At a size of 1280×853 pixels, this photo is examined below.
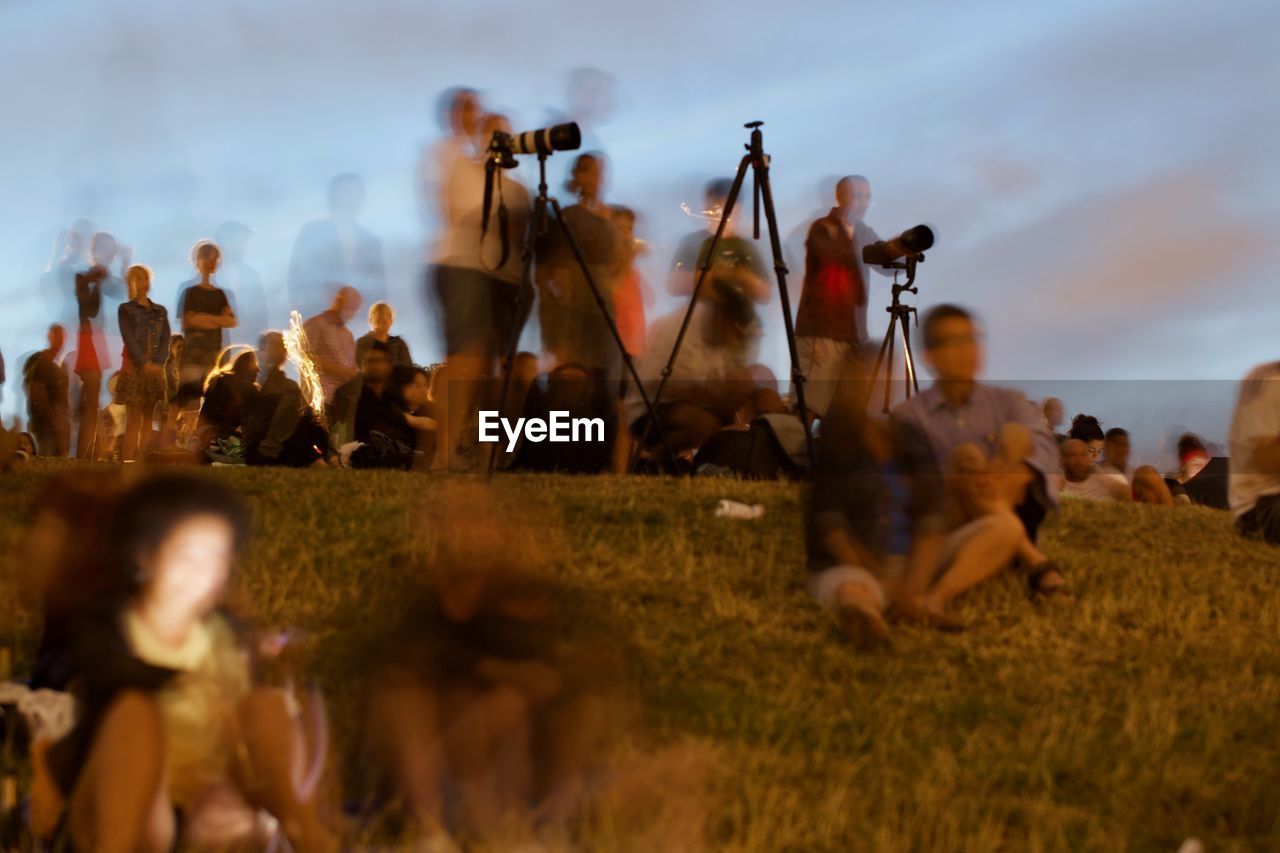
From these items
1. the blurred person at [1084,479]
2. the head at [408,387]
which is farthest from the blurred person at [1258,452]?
the head at [408,387]

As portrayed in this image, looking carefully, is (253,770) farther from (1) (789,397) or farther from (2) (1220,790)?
(1) (789,397)

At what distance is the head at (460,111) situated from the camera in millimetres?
8227

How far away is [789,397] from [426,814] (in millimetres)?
6014

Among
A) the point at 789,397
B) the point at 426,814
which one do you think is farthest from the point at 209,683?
the point at 789,397

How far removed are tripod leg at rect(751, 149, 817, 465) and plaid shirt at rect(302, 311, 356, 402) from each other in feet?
11.6

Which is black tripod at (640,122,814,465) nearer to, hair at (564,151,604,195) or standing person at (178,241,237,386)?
hair at (564,151,604,195)

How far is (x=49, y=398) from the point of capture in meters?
11.1

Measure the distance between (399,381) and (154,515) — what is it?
22.0 feet

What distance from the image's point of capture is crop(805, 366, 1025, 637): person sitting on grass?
19.2 feet

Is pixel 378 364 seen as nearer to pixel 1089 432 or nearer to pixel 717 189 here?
pixel 717 189

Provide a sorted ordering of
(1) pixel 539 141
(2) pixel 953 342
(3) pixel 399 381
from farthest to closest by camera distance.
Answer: (3) pixel 399 381, (1) pixel 539 141, (2) pixel 953 342

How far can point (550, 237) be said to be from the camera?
334 inches

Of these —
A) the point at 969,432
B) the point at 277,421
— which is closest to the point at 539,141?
the point at 969,432

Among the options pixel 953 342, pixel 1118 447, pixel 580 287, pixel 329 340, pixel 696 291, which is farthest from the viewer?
pixel 1118 447
